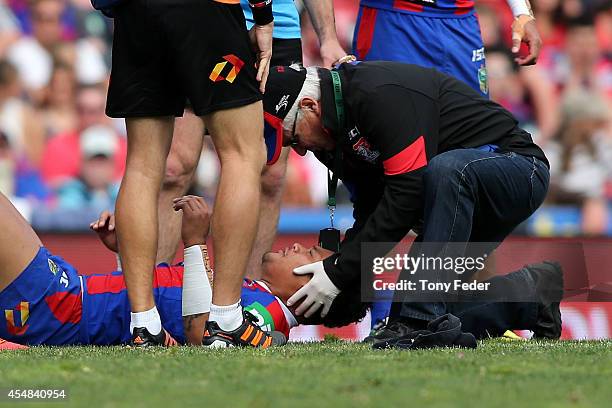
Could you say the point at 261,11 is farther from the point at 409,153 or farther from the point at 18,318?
the point at 18,318

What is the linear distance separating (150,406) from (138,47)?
6.31 feet

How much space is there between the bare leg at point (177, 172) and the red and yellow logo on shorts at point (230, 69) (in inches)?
57.9

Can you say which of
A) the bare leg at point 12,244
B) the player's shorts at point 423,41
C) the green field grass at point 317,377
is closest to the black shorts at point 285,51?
the player's shorts at point 423,41

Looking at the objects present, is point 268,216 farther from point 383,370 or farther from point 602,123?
point 602,123

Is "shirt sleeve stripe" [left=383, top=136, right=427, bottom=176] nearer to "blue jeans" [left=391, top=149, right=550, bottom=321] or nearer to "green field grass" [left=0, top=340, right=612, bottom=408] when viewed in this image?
"blue jeans" [left=391, top=149, right=550, bottom=321]

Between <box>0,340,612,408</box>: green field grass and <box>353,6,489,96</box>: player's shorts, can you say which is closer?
<box>0,340,612,408</box>: green field grass

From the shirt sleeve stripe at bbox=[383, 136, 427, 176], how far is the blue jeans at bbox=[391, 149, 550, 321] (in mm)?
92

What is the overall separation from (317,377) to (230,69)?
1.37 meters

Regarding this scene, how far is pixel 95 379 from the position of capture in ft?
10.8

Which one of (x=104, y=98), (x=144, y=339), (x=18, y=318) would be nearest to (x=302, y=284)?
(x=144, y=339)

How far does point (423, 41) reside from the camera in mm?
5949

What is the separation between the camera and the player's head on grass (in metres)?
4.98

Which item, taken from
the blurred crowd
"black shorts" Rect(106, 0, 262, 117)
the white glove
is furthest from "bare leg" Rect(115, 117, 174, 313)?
the blurred crowd

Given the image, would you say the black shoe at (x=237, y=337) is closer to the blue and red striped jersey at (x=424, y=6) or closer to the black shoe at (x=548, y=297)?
the black shoe at (x=548, y=297)
